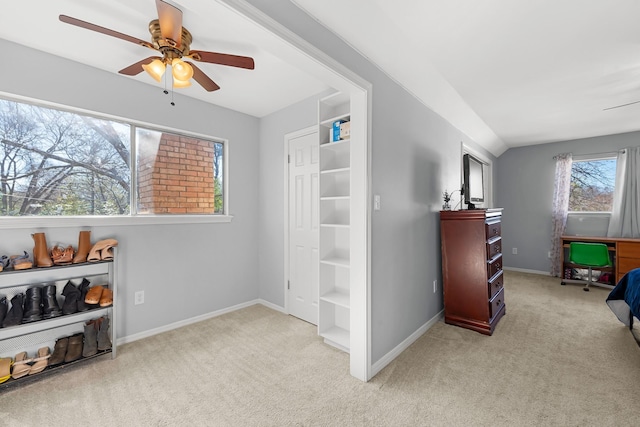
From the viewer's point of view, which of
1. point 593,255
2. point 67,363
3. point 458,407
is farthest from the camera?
point 593,255

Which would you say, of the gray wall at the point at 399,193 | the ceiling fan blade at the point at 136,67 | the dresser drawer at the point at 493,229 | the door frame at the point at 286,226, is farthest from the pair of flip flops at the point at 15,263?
the dresser drawer at the point at 493,229

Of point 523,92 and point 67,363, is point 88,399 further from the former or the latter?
point 523,92

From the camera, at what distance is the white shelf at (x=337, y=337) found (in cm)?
231

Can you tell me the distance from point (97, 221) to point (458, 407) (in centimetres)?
300

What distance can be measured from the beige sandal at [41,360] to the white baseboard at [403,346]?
2.34m

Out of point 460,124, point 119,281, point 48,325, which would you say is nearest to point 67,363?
point 48,325

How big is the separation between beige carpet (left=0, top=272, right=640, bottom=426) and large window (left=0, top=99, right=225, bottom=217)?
50.8 inches

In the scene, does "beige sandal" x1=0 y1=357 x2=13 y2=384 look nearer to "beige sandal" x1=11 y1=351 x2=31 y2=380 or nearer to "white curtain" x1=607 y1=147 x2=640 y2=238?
"beige sandal" x1=11 y1=351 x2=31 y2=380

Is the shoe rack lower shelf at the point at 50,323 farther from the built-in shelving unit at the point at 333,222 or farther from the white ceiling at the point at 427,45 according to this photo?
the white ceiling at the point at 427,45

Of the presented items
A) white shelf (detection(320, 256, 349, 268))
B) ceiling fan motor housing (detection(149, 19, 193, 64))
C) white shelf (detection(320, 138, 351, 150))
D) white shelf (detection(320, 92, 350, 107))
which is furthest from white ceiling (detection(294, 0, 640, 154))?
white shelf (detection(320, 256, 349, 268))

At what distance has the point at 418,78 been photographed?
92.4 inches

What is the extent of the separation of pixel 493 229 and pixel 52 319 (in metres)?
3.93

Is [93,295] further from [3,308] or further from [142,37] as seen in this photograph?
[142,37]

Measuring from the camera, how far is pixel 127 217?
2.41 metres
